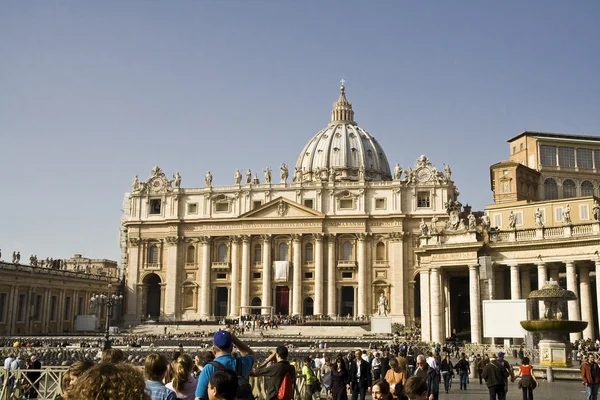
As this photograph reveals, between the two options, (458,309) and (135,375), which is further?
(458,309)

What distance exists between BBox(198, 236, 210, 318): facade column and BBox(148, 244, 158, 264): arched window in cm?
686

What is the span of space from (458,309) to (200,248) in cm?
4338

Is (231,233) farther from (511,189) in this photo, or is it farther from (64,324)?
(511,189)

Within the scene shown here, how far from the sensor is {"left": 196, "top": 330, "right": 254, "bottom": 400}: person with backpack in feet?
23.9

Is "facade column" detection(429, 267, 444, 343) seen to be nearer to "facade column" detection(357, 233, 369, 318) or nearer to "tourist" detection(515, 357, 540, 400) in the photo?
"tourist" detection(515, 357, 540, 400)

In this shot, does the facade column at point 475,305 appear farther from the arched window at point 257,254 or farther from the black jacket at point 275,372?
the arched window at point 257,254

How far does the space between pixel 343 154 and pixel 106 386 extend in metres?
115

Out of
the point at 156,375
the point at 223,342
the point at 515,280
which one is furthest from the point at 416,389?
the point at 515,280

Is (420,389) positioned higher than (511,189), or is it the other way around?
(511,189)

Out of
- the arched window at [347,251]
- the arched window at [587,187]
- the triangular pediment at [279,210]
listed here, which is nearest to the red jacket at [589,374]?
the arched window at [587,187]

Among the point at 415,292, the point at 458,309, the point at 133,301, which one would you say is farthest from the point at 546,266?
the point at 133,301

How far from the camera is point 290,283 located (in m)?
83.0

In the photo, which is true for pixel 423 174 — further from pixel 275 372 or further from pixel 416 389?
pixel 416 389

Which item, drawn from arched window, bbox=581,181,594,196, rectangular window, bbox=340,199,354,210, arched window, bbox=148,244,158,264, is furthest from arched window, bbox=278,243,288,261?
arched window, bbox=581,181,594,196
